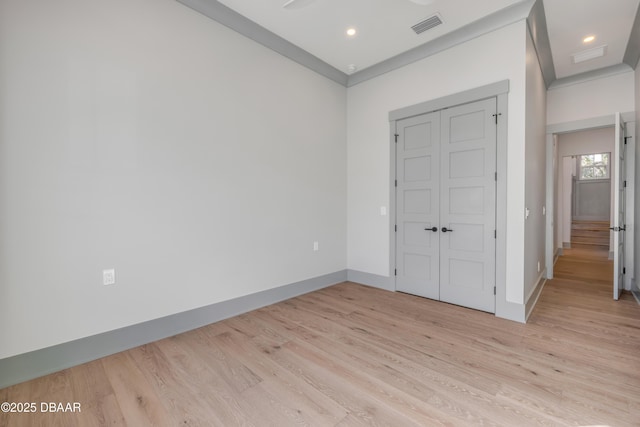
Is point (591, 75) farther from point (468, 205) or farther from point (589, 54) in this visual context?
point (468, 205)

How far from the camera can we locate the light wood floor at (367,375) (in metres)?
1.64

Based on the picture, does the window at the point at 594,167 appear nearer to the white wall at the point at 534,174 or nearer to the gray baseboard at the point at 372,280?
the white wall at the point at 534,174

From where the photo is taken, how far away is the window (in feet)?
33.5

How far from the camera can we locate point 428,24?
10.2 ft

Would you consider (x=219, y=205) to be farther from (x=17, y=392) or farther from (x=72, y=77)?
(x=17, y=392)

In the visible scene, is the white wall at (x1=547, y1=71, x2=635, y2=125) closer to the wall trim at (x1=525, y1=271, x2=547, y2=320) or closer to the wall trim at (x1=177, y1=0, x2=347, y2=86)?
the wall trim at (x1=525, y1=271, x2=547, y2=320)

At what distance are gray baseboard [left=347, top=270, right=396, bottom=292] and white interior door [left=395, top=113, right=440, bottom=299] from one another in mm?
122

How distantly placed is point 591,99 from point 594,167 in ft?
28.9

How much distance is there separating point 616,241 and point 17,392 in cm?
→ 598

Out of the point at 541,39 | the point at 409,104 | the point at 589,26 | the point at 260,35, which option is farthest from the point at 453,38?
the point at 260,35

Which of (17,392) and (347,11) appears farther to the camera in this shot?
(347,11)

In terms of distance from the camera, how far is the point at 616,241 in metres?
3.46

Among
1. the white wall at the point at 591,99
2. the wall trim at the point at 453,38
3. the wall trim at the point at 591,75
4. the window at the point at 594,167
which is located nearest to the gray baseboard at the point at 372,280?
the wall trim at the point at 453,38

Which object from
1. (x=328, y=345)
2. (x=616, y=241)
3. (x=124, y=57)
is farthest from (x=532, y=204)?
(x=124, y=57)
